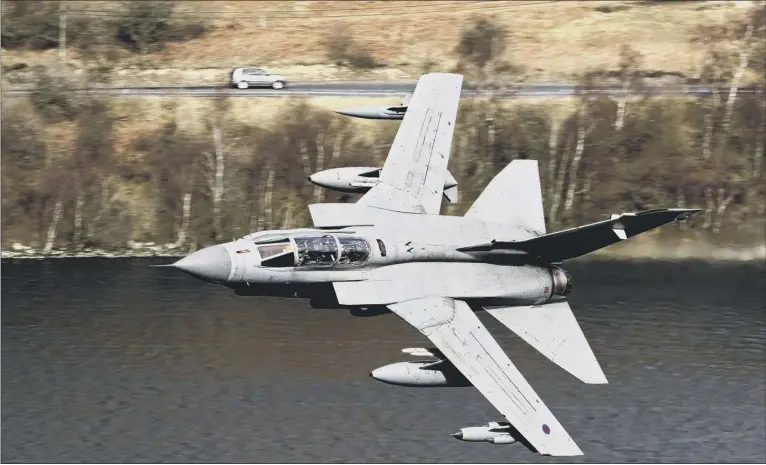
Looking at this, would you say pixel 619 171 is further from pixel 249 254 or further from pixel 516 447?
pixel 249 254

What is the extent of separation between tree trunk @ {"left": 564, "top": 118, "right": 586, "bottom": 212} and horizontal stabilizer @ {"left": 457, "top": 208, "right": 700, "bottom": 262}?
40.6 meters

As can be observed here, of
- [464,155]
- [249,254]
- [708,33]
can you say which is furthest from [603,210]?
[249,254]

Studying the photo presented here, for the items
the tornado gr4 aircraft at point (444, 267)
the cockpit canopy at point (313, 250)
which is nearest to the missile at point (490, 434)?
the tornado gr4 aircraft at point (444, 267)

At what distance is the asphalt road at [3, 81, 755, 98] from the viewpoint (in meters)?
92.8

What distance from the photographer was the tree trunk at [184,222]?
85562mm

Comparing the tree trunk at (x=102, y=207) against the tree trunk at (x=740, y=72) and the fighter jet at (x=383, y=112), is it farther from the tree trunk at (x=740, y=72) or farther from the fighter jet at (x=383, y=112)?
the tree trunk at (x=740, y=72)

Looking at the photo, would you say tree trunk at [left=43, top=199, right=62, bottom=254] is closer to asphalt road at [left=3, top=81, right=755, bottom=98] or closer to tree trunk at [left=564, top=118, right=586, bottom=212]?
asphalt road at [left=3, top=81, right=755, bottom=98]

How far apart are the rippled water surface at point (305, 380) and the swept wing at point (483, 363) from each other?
11950mm

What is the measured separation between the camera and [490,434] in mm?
44719

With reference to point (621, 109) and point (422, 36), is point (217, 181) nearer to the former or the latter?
point (422, 36)

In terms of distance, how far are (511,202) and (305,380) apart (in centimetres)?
1871

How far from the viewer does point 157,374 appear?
6506cm

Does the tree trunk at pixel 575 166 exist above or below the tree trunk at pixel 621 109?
below


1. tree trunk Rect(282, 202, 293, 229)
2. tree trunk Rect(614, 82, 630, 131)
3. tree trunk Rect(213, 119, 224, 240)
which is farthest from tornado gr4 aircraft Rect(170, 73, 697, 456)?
tree trunk Rect(614, 82, 630, 131)
